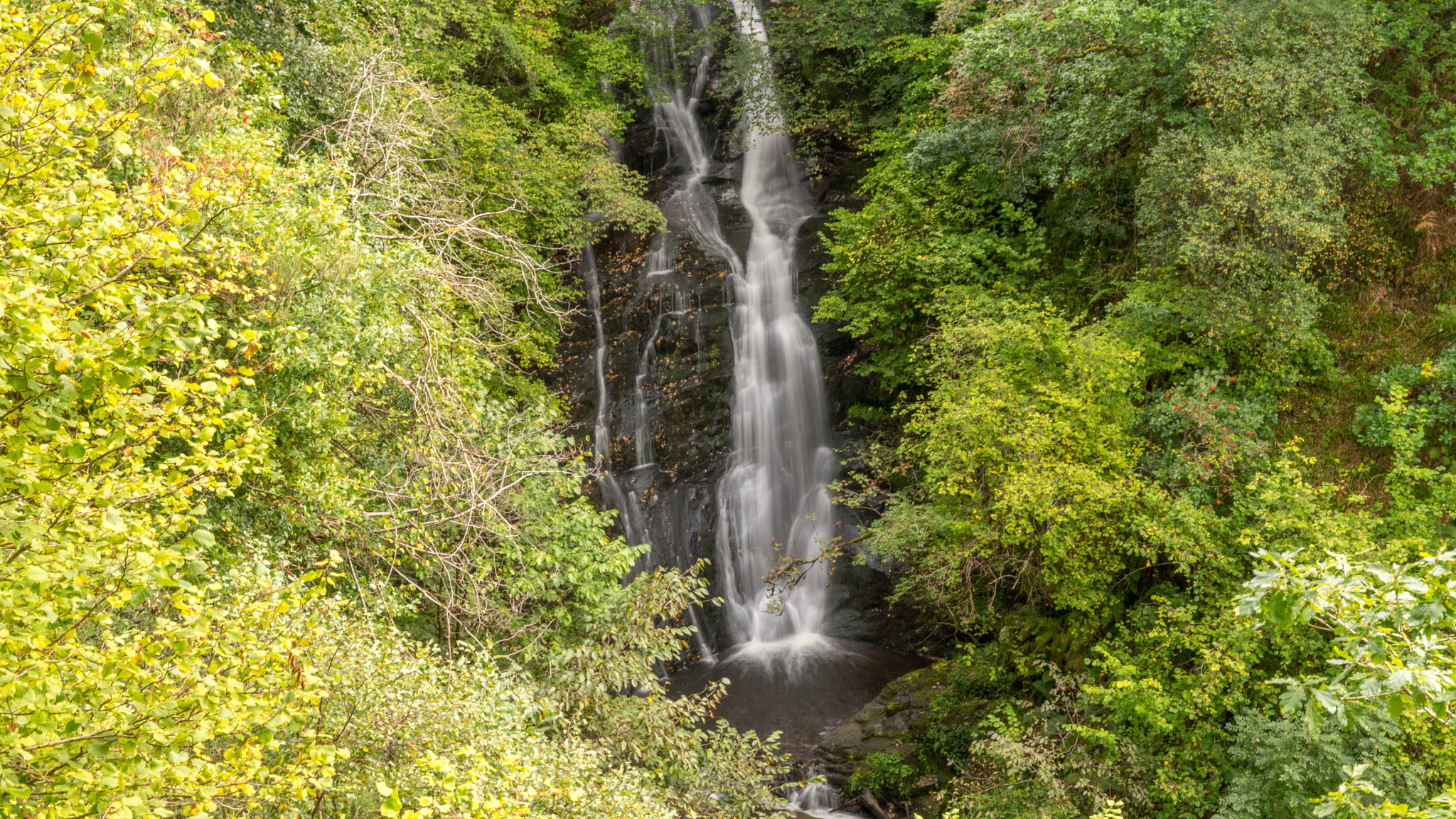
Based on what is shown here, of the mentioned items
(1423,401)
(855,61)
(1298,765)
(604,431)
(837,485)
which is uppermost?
(855,61)

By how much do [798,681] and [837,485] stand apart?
4.05 metres

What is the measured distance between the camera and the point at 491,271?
557 inches

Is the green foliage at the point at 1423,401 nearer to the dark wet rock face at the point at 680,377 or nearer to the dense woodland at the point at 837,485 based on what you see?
the dense woodland at the point at 837,485

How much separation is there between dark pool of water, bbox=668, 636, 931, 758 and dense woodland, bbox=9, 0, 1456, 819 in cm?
87

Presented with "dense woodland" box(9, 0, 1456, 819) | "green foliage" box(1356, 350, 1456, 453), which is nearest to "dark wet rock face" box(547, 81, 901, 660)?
"dense woodland" box(9, 0, 1456, 819)

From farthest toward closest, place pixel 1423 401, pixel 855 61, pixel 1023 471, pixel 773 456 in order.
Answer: pixel 855 61
pixel 773 456
pixel 1023 471
pixel 1423 401

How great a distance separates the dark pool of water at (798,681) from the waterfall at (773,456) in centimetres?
48

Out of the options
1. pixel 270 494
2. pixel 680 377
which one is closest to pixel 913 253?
pixel 680 377

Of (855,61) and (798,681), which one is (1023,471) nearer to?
(798,681)

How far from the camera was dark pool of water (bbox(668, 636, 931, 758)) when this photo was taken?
44.8ft

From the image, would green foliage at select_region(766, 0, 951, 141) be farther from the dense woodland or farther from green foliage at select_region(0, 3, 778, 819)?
green foliage at select_region(0, 3, 778, 819)

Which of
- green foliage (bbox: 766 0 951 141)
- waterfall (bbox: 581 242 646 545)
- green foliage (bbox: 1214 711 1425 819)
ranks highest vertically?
green foliage (bbox: 766 0 951 141)

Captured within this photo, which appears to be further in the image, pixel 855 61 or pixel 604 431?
pixel 855 61

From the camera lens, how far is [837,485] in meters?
13.6
